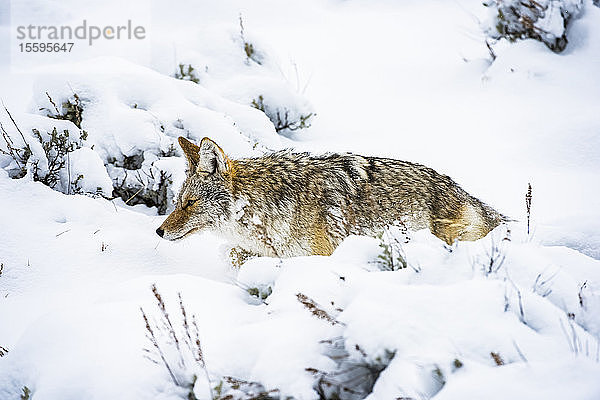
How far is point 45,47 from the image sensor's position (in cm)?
963

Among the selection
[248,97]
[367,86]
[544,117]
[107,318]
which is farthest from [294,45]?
[107,318]

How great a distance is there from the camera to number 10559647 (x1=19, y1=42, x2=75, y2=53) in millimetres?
9422

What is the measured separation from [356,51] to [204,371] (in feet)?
30.6

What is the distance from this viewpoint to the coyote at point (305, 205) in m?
4.07

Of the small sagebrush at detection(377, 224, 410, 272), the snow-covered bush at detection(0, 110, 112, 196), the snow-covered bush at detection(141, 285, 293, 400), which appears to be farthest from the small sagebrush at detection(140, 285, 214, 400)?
the snow-covered bush at detection(0, 110, 112, 196)

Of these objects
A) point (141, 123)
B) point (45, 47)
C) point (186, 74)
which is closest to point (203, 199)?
point (141, 123)

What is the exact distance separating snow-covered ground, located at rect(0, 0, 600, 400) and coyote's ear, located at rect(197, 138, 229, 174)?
924mm

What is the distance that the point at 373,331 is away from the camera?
1950 millimetres

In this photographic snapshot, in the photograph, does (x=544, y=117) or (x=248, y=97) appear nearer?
(x=544, y=117)

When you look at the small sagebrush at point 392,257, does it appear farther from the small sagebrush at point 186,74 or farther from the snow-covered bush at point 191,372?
the small sagebrush at point 186,74

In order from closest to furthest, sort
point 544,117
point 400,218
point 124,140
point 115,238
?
1. point 400,218
2. point 115,238
3. point 124,140
4. point 544,117

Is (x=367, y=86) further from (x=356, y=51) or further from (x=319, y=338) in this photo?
(x=319, y=338)

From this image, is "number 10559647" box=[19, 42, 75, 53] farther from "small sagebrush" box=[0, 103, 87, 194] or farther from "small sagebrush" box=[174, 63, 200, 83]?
"small sagebrush" box=[0, 103, 87, 194]


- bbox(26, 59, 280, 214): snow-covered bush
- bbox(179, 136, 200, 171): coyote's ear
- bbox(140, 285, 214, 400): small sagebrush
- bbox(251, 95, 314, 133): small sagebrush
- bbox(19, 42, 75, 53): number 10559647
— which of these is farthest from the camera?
bbox(19, 42, 75, 53): number 10559647
